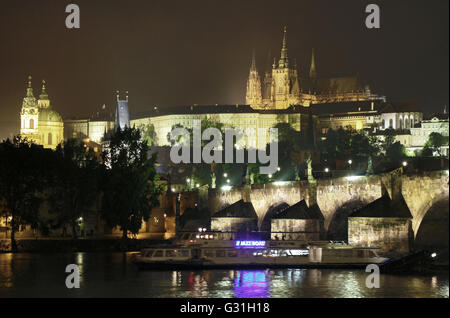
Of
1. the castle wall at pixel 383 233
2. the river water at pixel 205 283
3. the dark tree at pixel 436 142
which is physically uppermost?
the dark tree at pixel 436 142

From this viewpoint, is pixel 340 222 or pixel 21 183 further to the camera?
pixel 21 183

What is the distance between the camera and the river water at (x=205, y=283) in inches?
2112

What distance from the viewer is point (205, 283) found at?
5869 centimetres

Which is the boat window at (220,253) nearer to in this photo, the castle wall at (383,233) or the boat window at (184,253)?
the boat window at (184,253)

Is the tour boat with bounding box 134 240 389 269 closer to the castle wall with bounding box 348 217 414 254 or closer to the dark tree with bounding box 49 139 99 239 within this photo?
the castle wall with bounding box 348 217 414 254

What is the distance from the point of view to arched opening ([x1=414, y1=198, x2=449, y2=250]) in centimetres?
6139

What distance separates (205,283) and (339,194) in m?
13.7

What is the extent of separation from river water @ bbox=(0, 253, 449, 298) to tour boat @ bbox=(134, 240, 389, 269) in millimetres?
994

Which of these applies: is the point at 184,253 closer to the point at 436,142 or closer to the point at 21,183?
the point at 21,183

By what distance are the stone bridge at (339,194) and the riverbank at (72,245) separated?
8947mm

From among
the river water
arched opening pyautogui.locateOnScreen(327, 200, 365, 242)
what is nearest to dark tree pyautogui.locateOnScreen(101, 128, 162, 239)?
the river water

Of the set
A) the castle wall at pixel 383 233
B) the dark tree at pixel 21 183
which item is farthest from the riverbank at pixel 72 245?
the castle wall at pixel 383 233

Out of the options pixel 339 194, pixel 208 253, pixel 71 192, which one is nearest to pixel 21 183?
pixel 71 192
